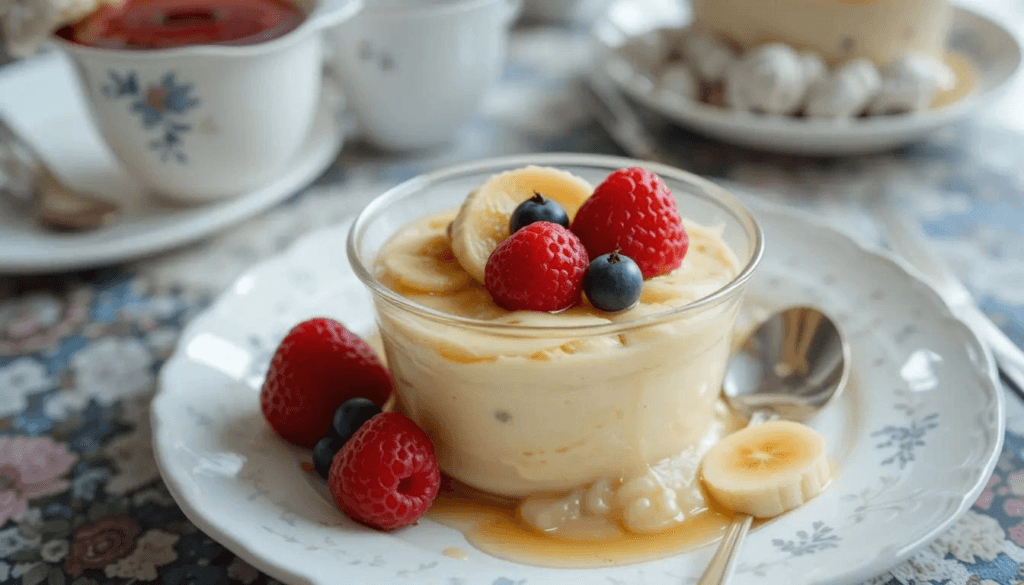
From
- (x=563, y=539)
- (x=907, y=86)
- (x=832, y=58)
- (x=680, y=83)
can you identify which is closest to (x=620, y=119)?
(x=680, y=83)

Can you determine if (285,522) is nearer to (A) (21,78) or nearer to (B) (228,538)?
(B) (228,538)

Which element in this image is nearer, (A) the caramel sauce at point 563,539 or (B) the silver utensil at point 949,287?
(A) the caramel sauce at point 563,539

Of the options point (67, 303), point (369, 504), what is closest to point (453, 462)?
point (369, 504)

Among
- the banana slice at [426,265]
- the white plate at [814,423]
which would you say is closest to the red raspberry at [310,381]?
the white plate at [814,423]

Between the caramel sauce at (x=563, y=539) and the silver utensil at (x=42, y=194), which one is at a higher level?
the caramel sauce at (x=563, y=539)

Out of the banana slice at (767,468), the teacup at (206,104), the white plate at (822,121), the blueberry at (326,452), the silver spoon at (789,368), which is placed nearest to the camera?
the banana slice at (767,468)

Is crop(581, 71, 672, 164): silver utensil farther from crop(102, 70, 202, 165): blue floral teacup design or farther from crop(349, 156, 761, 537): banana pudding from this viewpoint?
crop(102, 70, 202, 165): blue floral teacup design

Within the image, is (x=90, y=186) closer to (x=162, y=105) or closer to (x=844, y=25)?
(x=162, y=105)

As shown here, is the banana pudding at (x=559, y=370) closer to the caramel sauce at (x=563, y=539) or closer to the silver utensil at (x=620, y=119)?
the caramel sauce at (x=563, y=539)
